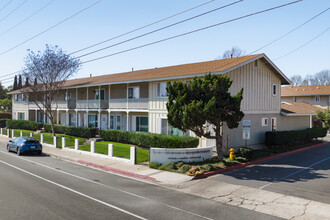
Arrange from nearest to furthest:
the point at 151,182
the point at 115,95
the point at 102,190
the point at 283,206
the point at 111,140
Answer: the point at 283,206, the point at 102,190, the point at 151,182, the point at 111,140, the point at 115,95

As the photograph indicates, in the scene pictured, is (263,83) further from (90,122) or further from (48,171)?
(90,122)

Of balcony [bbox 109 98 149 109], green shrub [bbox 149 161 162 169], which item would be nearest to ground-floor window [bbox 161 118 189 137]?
balcony [bbox 109 98 149 109]

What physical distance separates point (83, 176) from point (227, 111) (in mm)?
8595

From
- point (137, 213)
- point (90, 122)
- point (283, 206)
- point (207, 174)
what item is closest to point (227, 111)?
point (207, 174)

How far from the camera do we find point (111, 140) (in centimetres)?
2573

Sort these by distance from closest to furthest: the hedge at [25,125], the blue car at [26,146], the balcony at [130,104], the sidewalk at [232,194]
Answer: the sidewalk at [232,194]
the blue car at [26,146]
the balcony at [130,104]
the hedge at [25,125]

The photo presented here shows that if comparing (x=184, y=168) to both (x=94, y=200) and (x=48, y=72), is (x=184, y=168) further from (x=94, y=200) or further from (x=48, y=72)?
(x=48, y=72)

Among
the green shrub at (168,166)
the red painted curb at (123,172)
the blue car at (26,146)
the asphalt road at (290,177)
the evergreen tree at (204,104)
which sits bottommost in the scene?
the red painted curb at (123,172)

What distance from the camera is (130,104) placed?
84.4 ft

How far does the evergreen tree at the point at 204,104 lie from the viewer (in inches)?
572

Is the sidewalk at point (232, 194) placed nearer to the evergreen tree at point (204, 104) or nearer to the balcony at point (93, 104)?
the evergreen tree at point (204, 104)

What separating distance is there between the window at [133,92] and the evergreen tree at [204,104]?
11029 mm

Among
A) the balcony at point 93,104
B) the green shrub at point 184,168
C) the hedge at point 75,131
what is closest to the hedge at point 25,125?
the hedge at point 75,131

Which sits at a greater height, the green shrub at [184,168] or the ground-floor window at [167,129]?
the ground-floor window at [167,129]
